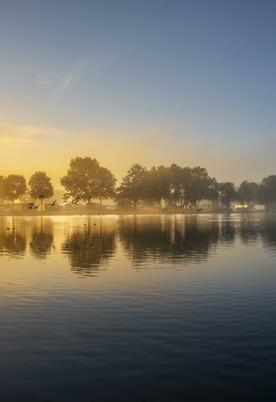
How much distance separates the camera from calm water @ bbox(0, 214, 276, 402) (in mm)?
16266

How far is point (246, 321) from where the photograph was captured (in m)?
24.7

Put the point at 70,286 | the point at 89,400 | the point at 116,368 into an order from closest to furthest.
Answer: the point at 89,400 → the point at 116,368 → the point at 70,286

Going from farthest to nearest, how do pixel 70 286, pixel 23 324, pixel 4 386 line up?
pixel 70 286, pixel 23 324, pixel 4 386

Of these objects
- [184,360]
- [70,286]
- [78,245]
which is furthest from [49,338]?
[78,245]

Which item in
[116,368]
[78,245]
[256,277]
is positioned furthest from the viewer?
[78,245]

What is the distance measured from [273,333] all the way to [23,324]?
12534 mm

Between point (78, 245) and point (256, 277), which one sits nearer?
point (256, 277)

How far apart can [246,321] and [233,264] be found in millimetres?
22561

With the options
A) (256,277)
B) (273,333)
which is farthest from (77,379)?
(256,277)

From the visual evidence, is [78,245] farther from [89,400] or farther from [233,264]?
[89,400]

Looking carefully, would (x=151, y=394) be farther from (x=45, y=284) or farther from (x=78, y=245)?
(x=78, y=245)

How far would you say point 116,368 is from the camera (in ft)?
59.0

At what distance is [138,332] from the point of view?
74.7ft

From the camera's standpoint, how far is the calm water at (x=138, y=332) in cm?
1627
